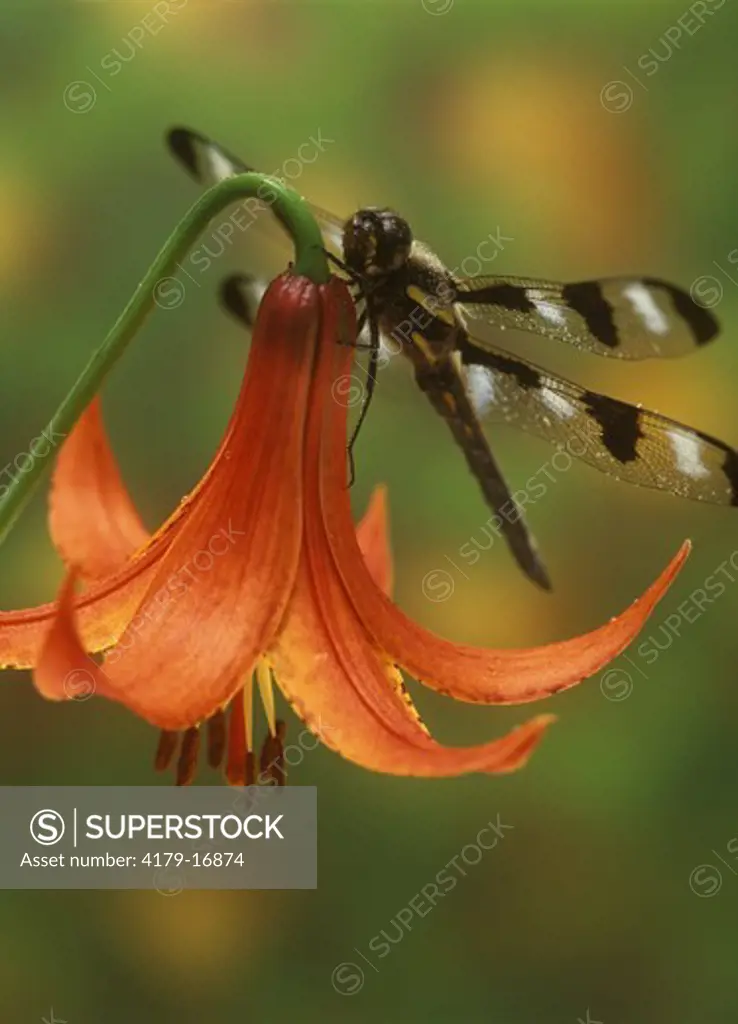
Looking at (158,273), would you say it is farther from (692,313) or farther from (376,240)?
(692,313)

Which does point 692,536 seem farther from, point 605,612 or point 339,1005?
point 339,1005

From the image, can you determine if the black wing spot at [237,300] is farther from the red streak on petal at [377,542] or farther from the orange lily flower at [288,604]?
the orange lily flower at [288,604]

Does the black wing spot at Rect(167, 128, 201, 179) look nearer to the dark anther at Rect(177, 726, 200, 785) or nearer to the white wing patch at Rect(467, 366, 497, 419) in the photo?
the white wing patch at Rect(467, 366, 497, 419)

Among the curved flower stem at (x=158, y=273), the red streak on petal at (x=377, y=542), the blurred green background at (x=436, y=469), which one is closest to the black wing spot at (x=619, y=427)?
the red streak on petal at (x=377, y=542)

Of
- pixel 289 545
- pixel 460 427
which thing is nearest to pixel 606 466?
pixel 460 427

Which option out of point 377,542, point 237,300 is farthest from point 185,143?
point 377,542

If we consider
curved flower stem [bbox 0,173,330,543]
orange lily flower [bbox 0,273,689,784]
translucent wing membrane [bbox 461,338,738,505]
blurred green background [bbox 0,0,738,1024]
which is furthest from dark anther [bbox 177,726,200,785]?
blurred green background [bbox 0,0,738,1024]

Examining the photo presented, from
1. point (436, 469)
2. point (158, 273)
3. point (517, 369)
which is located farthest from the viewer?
point (436, 469)
